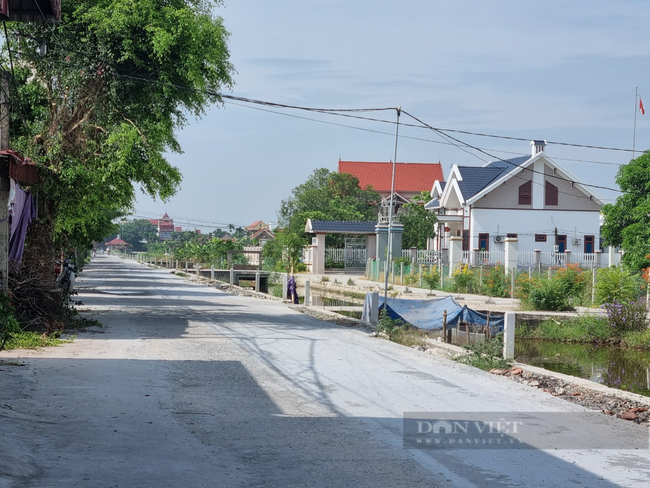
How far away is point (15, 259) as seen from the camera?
16016mm

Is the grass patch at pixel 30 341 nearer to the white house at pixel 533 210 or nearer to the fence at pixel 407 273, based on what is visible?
the fence at pixel 407 273

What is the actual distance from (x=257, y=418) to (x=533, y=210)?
43566 mm

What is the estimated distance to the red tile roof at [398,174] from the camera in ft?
329

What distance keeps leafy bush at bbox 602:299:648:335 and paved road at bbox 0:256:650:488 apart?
329 inches

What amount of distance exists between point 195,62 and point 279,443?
14.1 meters

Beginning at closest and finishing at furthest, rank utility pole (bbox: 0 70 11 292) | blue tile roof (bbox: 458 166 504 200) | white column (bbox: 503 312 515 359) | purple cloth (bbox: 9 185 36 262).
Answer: white column (bbox: 503 312 515 359) < utility pole (bbox: 0 70 11 292) < purple cloth (bbox: 9 185 36 262) < blue tile roof (bbox: 458 166 504 200)

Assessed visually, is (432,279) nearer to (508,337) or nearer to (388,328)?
(388,328)

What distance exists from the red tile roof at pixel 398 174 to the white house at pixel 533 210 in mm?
48393

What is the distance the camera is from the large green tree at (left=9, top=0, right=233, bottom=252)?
18.3m

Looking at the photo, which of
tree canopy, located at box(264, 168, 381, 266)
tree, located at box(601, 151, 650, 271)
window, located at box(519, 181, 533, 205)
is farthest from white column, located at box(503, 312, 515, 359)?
tree canopy, located at box(264, 168, 381, 266)

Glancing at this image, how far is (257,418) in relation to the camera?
8.70 metres

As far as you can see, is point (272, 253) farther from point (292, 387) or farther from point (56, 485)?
point (56, 485)

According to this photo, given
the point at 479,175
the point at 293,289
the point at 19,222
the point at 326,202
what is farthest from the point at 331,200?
the point at 19,222

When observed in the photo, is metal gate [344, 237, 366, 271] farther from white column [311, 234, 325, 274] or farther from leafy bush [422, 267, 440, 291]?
leafy bush [422, 267, 440, 291]
